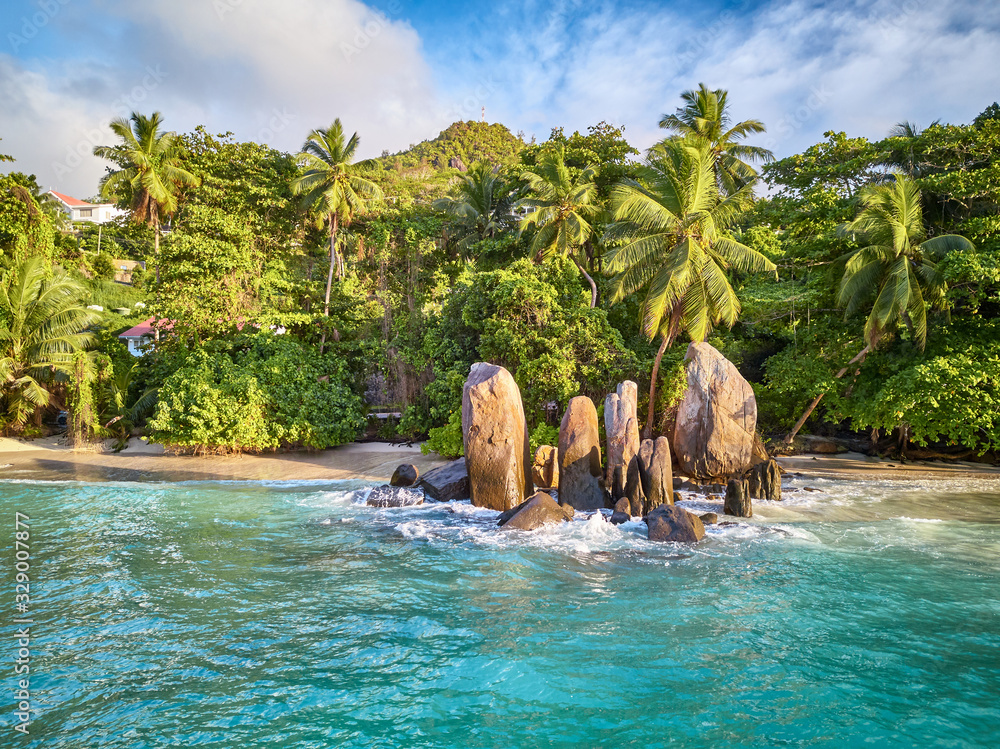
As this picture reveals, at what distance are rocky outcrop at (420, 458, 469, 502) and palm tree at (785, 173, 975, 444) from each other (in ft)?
39.6

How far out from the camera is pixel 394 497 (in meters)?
14.9

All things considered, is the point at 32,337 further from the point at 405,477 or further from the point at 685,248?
the point at 685,248

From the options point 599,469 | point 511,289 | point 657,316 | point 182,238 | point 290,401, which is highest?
point 182,238

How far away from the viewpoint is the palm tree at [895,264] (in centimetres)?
1611

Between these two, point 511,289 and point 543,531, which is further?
point 511,289

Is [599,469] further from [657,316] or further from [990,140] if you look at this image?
[990,140]

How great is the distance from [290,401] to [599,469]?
12.6 m

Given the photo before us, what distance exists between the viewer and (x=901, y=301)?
620 inches

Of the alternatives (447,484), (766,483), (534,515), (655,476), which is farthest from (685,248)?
(447,484)

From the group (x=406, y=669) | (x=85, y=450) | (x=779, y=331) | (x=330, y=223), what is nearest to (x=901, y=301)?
(x=779, y=331)

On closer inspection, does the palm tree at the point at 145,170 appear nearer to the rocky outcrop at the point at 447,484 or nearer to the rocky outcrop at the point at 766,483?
Result: the rocky outcrop at the point at 447,484

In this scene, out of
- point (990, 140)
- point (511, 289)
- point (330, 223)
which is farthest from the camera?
point (330, 223)

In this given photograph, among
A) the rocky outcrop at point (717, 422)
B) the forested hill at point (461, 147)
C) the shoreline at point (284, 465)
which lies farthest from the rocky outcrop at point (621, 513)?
the forested hill at point (461, 147)

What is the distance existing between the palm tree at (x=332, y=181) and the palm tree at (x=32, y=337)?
10.4 meters
